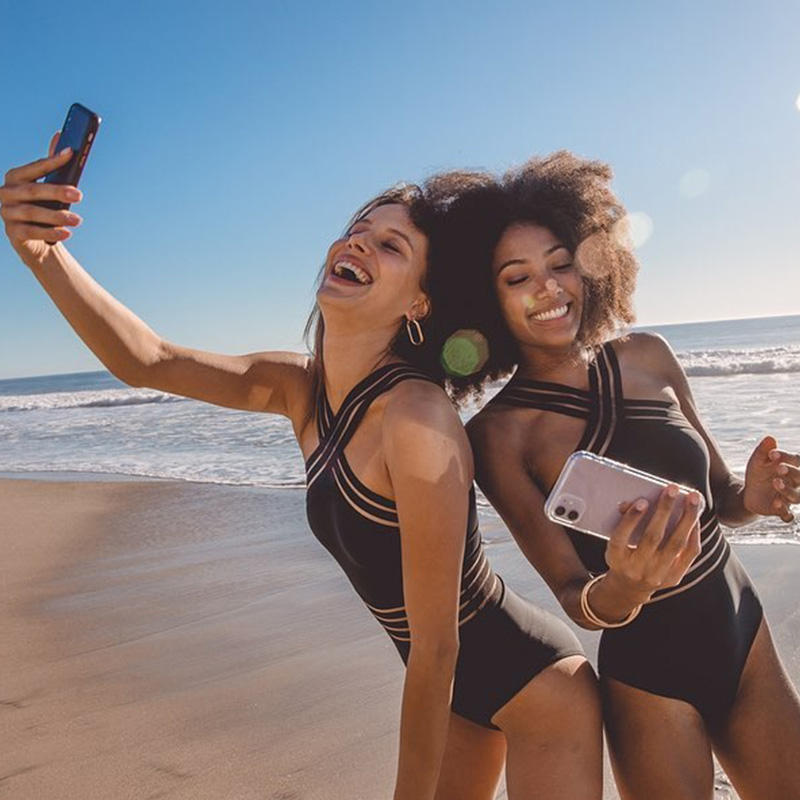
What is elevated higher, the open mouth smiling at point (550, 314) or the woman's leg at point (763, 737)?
the open mouth smiling at point (550, 314)

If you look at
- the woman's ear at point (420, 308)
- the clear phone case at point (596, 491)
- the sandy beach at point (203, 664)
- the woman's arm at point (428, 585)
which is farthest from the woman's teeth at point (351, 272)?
the sandy beach at point (203, 664)

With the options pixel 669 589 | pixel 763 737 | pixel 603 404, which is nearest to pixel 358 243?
pixel 603 404

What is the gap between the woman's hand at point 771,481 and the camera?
2.45 m

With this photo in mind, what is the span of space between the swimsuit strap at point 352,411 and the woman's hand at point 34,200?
0.86m

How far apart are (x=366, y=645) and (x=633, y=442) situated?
3.17 metres

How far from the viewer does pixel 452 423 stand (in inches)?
73.7

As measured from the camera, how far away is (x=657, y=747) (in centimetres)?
211

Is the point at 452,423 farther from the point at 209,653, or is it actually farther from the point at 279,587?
the point at 279,587

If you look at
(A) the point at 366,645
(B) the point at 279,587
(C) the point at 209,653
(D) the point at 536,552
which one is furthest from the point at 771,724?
(B) the point at 279,587

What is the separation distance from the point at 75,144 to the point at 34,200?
18cm

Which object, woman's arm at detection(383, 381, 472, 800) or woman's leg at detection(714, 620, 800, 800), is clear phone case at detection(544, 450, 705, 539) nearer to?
woman's arm at detection(383, 381, 472, 800)

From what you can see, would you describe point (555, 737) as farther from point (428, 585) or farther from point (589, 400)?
point (589, 400)

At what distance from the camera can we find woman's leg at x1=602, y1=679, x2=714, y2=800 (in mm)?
2082

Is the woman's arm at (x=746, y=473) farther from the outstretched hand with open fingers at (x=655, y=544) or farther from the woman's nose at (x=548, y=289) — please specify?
the outstretched hand with open fingers at (x=655, y=544)
